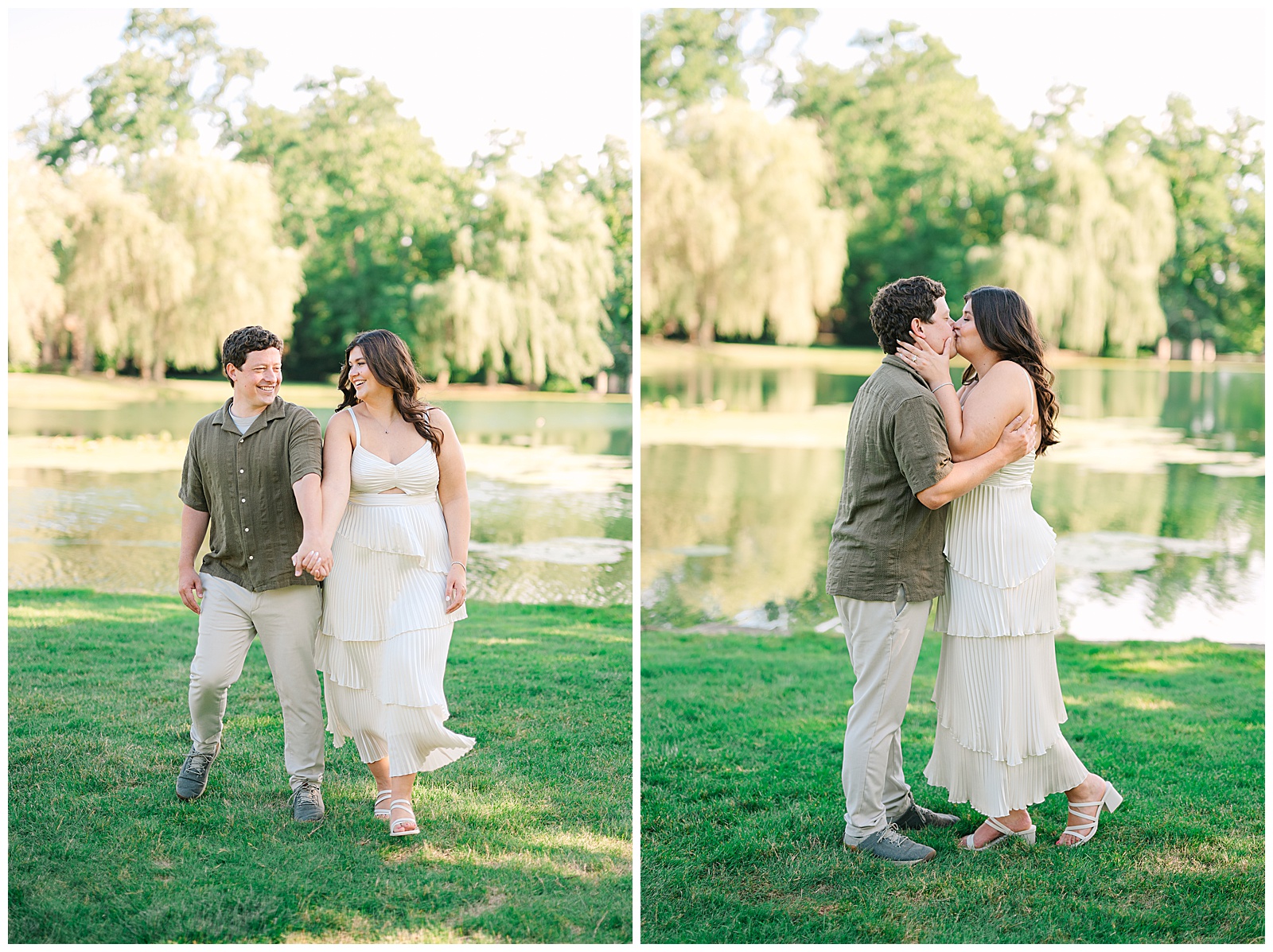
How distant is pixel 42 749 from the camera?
370 centimetres

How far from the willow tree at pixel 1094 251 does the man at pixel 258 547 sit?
7.25m

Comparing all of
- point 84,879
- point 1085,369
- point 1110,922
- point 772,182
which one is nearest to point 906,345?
point 1110,922

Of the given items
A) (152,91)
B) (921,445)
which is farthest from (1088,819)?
(152,91)

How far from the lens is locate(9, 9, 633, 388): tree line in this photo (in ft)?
28.3

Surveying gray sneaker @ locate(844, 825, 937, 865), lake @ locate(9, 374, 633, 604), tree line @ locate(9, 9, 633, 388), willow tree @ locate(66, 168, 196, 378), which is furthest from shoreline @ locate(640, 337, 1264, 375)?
gray sneaker @ locate(844, 825, 937, 865)

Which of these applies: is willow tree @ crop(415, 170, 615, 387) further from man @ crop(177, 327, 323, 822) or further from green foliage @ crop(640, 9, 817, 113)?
man @ crop(177, 327, 323, 822)

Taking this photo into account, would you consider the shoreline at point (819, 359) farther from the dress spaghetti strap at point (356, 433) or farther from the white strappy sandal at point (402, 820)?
the white strappy sandal at point (402, 820)

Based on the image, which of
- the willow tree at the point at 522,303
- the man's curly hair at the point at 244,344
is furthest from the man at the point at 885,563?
the willow tree at the point at 522,303

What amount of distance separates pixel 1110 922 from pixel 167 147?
871cm

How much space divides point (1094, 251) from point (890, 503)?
714cm

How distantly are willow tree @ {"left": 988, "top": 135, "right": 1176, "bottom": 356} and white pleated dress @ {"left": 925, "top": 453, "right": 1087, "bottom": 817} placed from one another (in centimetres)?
649

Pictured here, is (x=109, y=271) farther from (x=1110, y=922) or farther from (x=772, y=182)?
(x=1110, y=922)

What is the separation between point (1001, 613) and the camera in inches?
115

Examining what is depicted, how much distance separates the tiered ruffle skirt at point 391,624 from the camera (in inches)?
118
